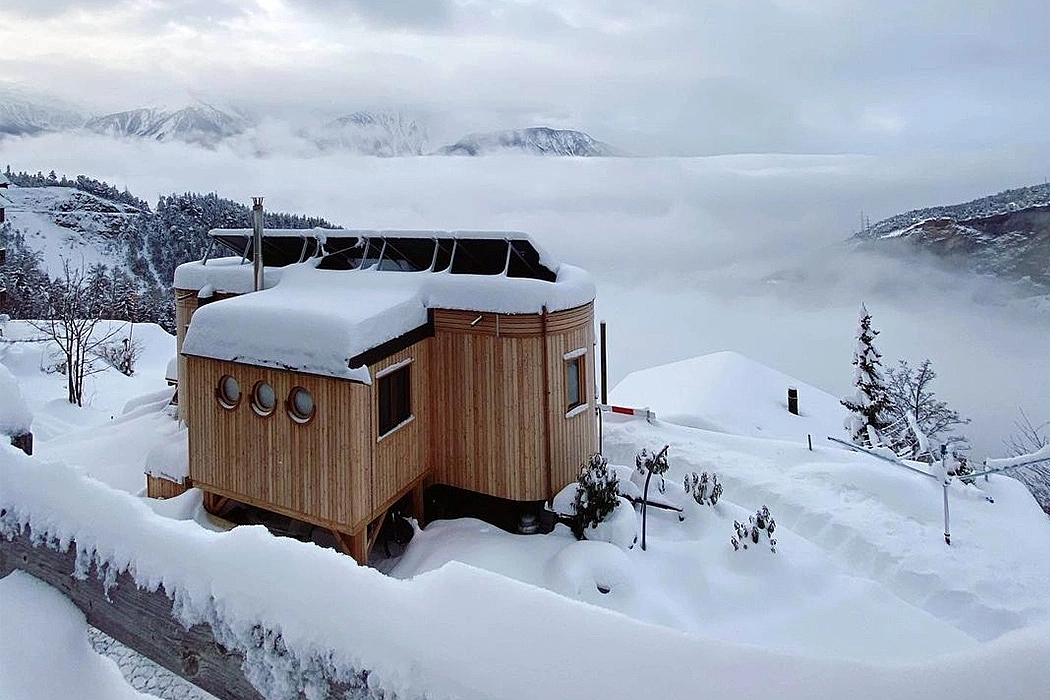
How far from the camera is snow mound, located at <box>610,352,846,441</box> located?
20.2 metres

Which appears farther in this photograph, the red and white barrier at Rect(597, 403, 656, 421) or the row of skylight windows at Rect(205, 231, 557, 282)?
the red and white barrier at Rect(597, 403, 656, 421)

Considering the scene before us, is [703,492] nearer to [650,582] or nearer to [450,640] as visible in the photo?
[650,582]

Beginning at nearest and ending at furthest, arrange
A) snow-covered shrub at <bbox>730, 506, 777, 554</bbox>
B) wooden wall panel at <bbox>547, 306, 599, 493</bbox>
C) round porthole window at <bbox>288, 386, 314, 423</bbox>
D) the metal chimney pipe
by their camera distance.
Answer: round porthole window at <bbox>288, 386, 314, 423</bbox>, snow-covered shrub at <bbox>730, 506, 777, 554</bbox>, wooden wall panel at <bbox>547, 306, 599, 493</bbox>, the metal chimney pipe

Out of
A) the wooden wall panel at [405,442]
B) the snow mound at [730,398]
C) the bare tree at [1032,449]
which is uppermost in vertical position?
the wooden wall panel at [405,442]

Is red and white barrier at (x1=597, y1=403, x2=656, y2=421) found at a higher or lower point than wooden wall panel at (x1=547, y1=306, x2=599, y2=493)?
lower

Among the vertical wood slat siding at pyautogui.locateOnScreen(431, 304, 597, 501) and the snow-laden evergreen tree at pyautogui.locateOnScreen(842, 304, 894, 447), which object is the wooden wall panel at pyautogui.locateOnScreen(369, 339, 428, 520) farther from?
the snow-laden evergreen tree at pyautogui.locateOnScreen(842, 304, 894, 447)

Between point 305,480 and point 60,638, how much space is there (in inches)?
260

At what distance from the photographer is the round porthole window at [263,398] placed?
803 centimetres

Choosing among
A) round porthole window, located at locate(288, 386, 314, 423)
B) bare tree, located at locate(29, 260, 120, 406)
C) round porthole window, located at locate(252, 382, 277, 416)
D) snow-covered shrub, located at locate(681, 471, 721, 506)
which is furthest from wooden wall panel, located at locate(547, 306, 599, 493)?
bare tree, located at locate(29, 260, 120, 406)

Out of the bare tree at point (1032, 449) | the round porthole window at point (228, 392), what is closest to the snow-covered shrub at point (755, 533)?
the round porthole window at point (228, 392)

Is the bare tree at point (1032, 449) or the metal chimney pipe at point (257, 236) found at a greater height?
the metal chimney pipe at point (257, 236)

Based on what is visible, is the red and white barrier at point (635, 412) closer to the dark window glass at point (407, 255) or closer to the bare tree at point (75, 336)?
the dark window glass at point (407, 255)

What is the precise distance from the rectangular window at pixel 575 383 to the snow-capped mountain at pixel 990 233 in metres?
33.7

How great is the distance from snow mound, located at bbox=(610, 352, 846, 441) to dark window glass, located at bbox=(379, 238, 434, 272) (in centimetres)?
876
